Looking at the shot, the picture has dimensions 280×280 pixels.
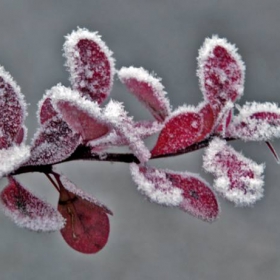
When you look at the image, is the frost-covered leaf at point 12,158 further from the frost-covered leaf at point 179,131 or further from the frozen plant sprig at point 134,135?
the frost-covered leaf at point 179,131

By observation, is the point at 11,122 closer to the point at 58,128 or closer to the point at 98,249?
the point at 58,128

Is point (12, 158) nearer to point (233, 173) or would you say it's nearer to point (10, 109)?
point (10, 109)

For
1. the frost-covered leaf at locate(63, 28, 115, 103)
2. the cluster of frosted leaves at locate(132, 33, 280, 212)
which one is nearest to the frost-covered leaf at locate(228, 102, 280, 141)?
the cluster of frosted leaves at locate(132, 33, 280, 212)

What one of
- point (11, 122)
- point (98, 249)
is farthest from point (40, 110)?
point (98, 249)

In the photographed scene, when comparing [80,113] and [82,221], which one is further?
[82,221]

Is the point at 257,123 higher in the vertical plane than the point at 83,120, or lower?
higher

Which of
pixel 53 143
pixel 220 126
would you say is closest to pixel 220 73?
pixel 220 126

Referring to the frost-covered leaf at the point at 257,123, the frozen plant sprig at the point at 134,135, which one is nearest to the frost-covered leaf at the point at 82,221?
the frozen plant sprig at the point at 134,135
